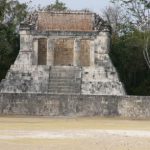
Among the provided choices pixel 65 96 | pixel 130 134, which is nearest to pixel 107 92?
pixel 65 96

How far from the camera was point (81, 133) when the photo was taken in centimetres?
1980

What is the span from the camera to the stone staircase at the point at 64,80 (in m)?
33.3

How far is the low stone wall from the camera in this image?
2923 centimetres

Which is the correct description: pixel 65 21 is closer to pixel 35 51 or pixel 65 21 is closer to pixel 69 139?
pixel 35 51

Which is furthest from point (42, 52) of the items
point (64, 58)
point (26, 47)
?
point (26, 47)

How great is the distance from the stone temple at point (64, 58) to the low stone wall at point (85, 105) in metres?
3.69

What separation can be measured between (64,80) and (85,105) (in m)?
4.98

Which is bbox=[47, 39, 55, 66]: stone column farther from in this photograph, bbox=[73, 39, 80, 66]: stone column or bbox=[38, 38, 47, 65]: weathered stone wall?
bbox=[73, 39, 80, 66]: stone column

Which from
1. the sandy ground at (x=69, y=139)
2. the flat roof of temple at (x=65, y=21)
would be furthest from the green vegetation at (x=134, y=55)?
the sandy ground at (x=69, y=139)

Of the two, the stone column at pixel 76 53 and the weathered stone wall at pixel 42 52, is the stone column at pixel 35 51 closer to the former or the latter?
the weathered stone wall at pixel 42 52

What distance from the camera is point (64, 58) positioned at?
122ft

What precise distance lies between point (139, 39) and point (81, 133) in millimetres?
20723

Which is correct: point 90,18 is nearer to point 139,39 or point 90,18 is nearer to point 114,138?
point 139,39

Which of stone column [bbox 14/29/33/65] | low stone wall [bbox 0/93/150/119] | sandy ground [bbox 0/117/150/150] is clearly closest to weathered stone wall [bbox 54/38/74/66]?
stone column [bbox 14/29/33/65]
